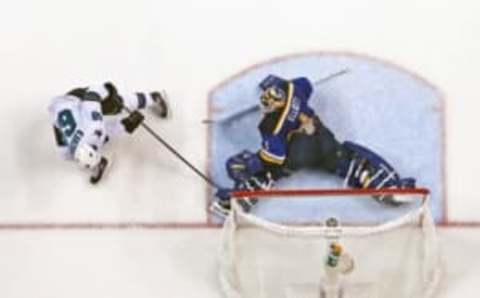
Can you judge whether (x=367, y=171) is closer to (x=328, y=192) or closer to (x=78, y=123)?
(x=328, y=192)

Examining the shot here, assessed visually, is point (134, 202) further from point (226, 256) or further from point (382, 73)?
point (382, 73)

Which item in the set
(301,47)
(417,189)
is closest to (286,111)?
(301,47)

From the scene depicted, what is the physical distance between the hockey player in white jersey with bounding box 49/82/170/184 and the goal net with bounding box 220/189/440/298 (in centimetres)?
33

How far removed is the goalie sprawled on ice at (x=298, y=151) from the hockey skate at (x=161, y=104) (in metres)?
0.22

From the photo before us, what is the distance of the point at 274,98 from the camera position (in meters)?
2.05

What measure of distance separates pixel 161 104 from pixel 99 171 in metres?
0.20

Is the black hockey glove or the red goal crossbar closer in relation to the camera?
the red goal crossbar

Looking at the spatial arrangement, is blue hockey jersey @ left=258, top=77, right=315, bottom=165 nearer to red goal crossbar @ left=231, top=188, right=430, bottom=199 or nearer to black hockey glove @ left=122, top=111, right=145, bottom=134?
red goal crossbar @ left=231, top=188, right=430, bottom=199

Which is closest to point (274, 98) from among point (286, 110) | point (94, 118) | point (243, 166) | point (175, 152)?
point (286, 110)

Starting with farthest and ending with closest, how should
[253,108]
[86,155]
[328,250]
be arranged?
[253,108]
[86,155]
[328,250]

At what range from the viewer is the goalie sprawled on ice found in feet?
6.73

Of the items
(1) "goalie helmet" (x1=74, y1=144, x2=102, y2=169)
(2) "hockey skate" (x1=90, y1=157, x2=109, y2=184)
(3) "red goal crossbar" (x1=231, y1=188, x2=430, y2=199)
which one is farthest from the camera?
(2) "hockey skate" (x1=90, y1=157, x2=109, y2=184)

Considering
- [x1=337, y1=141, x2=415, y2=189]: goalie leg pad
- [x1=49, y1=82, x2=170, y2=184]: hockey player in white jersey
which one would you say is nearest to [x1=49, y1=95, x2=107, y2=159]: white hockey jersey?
[x1=49, y1=82, x2=170, y2=184]: hockey player in white jersey

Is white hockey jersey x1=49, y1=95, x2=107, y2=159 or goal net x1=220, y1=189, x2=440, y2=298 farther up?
white hockey jersey x1=49, y1=95, x2=107, y2=159
